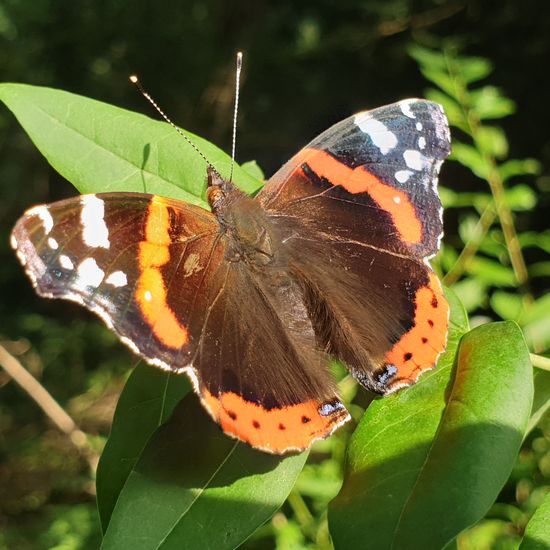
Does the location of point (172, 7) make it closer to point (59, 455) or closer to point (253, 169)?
point (59, 455)

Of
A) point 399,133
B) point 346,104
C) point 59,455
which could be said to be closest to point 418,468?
point 399,133

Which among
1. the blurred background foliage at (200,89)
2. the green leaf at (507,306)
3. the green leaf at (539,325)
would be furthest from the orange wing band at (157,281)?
the blurred background foliage at (200,89)

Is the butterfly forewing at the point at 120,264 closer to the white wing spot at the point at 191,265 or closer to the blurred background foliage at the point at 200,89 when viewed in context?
the white wing spot at the point at 191,265

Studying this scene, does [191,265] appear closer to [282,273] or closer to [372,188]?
[282,273]

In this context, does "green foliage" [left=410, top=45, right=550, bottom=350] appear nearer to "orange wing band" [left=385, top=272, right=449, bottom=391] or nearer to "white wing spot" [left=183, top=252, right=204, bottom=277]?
"orange wing band" [left=385, top=272, right=449, bottom=391]

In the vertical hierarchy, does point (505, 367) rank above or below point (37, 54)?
below

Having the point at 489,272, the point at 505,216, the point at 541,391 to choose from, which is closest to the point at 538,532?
the point at 541,391

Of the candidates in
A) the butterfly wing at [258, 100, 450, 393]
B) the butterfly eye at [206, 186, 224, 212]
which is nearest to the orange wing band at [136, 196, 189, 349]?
the butterfly eye at [206, 186, 224, 212]
